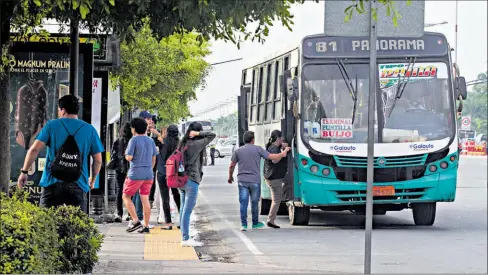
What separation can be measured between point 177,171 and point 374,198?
438cm

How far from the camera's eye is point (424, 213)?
61.9ft

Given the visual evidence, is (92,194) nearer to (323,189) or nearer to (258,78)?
(323,189)

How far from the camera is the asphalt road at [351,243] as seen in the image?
1287cm

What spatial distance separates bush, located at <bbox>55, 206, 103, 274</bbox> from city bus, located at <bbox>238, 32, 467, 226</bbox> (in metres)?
8.74

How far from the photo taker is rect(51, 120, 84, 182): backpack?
10.2 meters

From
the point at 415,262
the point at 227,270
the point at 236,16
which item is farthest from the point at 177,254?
the point at 236,16

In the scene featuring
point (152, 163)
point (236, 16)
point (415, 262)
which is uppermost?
point (236, 16)

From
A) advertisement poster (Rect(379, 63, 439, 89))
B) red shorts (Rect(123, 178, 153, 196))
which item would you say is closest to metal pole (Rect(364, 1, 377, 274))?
red shorts (Rect(123, 178, 153, 196))

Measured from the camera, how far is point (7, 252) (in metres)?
7.12

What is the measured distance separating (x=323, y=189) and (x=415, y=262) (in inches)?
199

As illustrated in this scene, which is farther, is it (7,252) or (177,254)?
(177,254)

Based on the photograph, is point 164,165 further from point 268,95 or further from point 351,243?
point 268,95

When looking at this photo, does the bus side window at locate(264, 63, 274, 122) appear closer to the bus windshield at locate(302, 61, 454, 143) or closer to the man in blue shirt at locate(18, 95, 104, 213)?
the bus windshield at locate(302, 61, 454, 143)

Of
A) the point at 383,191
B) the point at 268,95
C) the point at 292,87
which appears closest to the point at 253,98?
the point at 268,95
